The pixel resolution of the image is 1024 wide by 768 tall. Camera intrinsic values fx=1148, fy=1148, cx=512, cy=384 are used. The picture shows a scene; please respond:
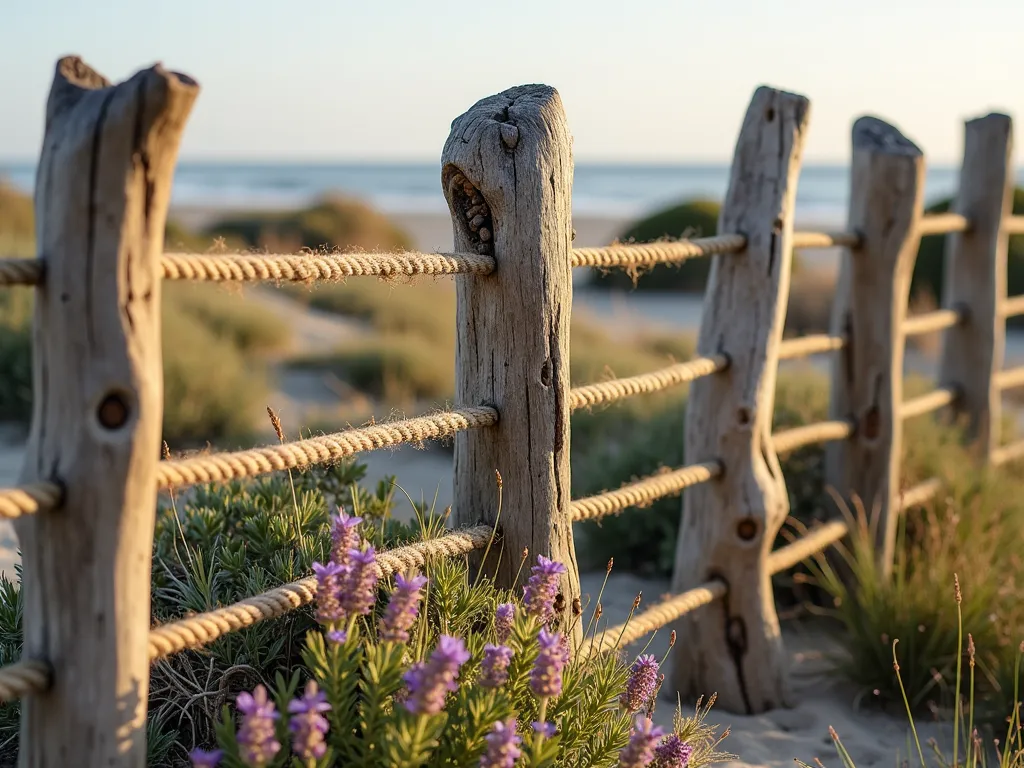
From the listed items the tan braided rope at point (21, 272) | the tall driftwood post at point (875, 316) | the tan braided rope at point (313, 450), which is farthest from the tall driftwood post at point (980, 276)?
the tan braided rope at point (21, 272)

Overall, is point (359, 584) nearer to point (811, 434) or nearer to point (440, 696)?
point (440, 696)

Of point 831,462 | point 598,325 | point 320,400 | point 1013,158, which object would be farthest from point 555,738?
point 598,325

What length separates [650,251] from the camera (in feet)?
9.44

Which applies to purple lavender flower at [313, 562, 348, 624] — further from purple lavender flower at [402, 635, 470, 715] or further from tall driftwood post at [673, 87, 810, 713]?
tall driftwood post at [673, 87, 810, 713]

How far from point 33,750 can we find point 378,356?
21.8ft

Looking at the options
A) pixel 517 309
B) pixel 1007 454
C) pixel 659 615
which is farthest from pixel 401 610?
pixel 1007 454

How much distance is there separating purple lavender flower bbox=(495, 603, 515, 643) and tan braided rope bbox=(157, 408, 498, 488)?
1.30 feet

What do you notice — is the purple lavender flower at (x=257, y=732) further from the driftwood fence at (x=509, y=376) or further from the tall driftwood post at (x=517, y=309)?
the tall driftwood post at (x=517, y=309)

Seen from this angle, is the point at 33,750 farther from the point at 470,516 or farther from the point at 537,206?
the point at 537,206

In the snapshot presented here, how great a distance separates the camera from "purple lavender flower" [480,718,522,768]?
1.65 meters

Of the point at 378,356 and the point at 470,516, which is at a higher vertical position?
the point at 470,516

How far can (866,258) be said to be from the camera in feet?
13.0

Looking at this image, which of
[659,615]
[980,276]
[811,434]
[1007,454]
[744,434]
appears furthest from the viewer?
[1007,454]

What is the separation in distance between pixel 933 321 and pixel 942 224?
14.8 inches
